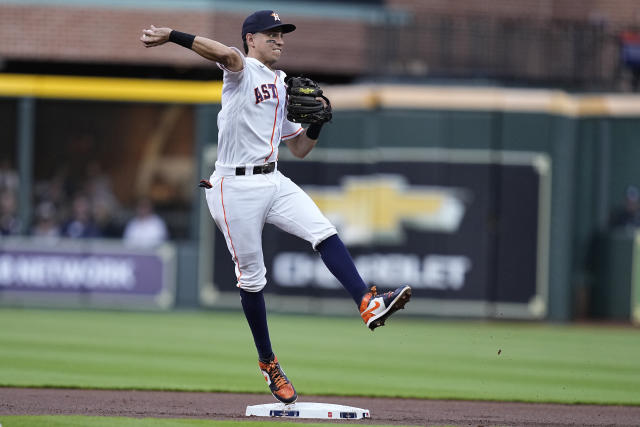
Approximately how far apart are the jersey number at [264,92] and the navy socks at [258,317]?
1202 millimetres

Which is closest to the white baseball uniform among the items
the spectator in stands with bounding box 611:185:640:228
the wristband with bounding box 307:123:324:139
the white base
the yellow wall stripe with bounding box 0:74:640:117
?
the wristband with bounding box 307:123:324:139

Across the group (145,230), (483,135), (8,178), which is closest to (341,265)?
(483,135)

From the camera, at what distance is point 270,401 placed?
25.0 ft

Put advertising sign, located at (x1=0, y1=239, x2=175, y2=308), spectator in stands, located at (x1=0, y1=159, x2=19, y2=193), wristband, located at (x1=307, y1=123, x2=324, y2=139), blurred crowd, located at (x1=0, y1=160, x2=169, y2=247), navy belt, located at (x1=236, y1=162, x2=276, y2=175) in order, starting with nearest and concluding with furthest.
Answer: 1. navy belt, located at (x1=236, y1=162, x2=276, y2=175)
2. wristband, located at (x1=307, y1=123, x2=324, y2=139)
3. advertising sign, located at (x1=0, y1=239, x2=175, y2=308)
4. blurred crowd, located at (x1=0, y1=160, x2=169, y2=247)
5. spectator in stands, located at (x1=0, y1=159, x2=19, y2=193)

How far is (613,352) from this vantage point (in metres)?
12.1

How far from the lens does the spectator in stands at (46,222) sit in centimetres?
1755

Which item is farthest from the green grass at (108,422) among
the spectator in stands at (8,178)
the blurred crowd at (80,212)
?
the spectator in stands at (8,178)

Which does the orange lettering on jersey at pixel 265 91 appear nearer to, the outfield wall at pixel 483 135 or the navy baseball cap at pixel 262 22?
the navy baseball cap at pixel 262 22

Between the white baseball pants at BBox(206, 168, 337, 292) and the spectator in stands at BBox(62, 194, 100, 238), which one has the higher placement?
the white baseball pants at BBox(206, 168, 337, 292)

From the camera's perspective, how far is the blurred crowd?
1738 cm

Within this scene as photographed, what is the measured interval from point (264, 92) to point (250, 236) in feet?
2.86

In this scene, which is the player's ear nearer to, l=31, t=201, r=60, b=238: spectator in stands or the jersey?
the jersey

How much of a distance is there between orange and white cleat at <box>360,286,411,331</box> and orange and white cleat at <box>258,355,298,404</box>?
72cm

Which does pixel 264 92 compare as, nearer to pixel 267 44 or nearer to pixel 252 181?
pixel 267 44
